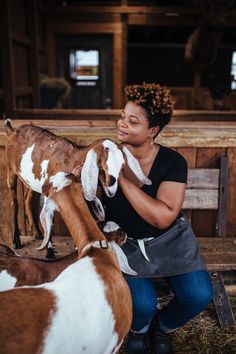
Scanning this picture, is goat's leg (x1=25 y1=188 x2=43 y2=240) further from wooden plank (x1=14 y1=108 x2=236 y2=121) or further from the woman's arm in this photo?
wooden plank (x1=14 y1=108 x2=236 y2=121)

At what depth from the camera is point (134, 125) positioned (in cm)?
189

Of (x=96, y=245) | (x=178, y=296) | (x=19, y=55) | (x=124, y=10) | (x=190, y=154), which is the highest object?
(x=124, y=10)

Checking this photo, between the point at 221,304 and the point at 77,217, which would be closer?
the point at 77,217

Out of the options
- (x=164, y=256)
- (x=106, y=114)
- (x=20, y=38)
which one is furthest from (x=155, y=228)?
(x=20, y=38)

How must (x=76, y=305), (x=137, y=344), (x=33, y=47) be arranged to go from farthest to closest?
(x=33, y=47)
(x=137, y=344)
(x=76, y=305)

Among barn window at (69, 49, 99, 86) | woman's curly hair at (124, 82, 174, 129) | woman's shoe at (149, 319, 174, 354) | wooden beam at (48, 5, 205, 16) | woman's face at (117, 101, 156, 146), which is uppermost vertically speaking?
wooden beam at (48, 5, 205, 16)

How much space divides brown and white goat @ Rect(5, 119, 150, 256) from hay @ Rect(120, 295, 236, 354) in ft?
3.67

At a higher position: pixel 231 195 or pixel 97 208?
pixel 97 208

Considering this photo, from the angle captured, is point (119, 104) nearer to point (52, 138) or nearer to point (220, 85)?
point (220, 85)

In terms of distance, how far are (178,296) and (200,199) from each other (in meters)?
0.83

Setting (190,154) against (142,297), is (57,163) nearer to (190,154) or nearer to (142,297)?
(142,297)

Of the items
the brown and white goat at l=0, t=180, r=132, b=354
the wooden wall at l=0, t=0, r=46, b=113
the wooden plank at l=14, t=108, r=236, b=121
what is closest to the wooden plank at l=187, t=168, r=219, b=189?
the brown and white goat at l=0, t=180, r=132, b=354

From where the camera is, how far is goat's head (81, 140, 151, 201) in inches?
62.7

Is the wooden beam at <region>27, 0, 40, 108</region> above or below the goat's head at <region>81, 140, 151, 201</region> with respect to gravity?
above
